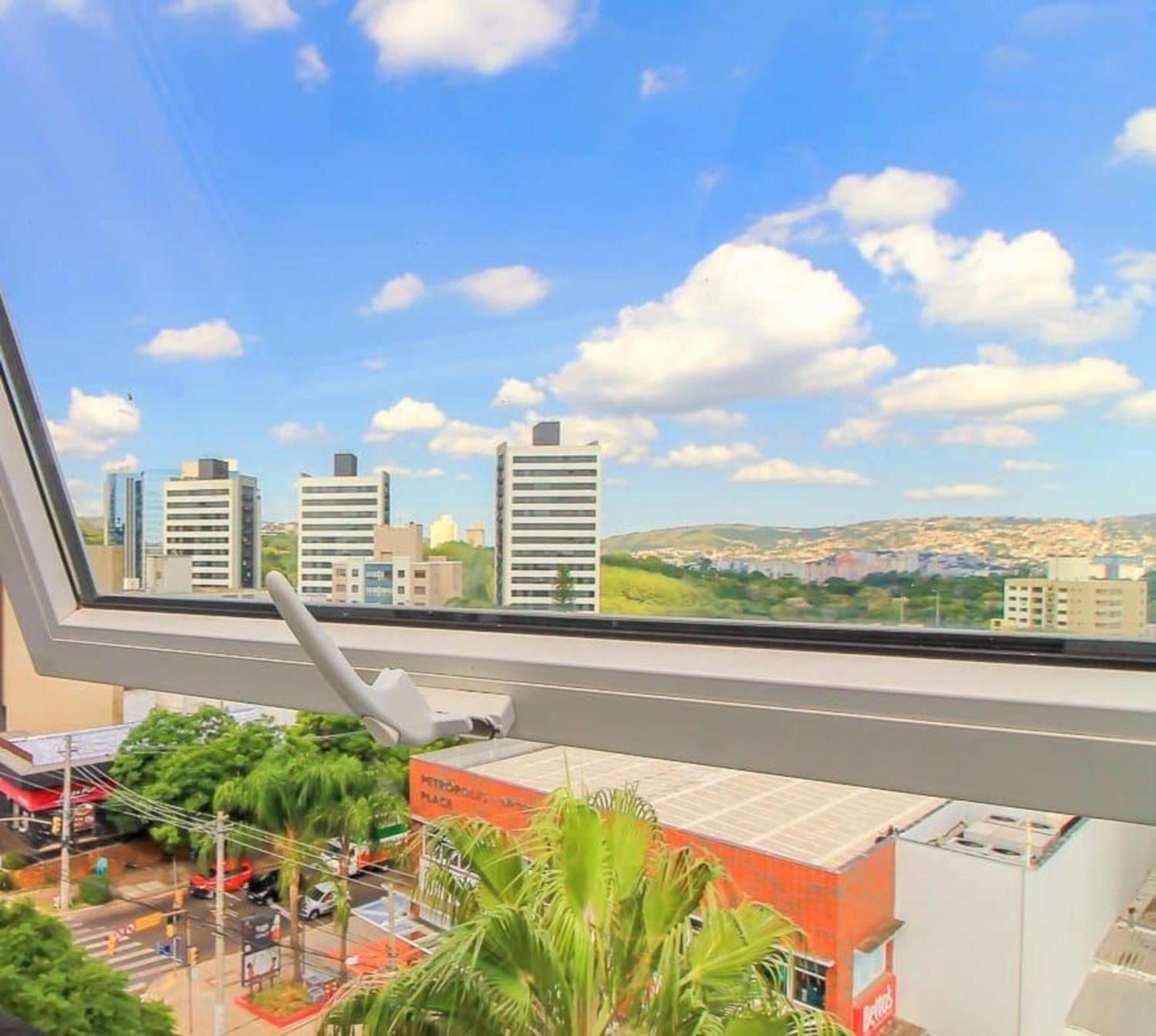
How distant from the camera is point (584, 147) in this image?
3.90ft

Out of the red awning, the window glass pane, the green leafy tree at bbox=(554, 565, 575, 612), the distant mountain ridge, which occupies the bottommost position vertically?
the red awning

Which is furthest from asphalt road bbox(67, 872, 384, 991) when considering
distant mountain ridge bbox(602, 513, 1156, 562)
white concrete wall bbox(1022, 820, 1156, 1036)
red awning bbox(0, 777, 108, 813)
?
white concrete wall bbox(1022, 820, 1156, 1036)

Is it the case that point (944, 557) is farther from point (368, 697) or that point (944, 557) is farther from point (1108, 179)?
point (368, 697)

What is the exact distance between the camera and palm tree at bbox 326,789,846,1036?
0.96 metres

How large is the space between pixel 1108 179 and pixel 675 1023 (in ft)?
3.67

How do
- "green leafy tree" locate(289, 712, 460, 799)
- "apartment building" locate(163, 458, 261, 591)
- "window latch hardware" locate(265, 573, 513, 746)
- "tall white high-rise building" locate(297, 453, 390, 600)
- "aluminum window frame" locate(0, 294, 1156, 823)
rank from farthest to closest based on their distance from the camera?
1. "apartment building" locate(163, 458, 261, 591)
2. "tall white high-rise building" locate(297, 453, 390, 600)
3. "green leafy tree" locate(289, 712, 460, 799)
4. "window latch hardware" locate(265, 573, 513, 746)
5. "aluminum window frame" locate(0, 294, 1156, 823)

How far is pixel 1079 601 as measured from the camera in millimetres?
873

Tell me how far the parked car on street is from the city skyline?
0.70 metres

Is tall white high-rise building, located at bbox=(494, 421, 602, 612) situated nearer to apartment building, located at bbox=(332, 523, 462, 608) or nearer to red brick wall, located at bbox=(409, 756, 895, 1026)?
apartment building, located at bbox=(332, 523, 462, 608)

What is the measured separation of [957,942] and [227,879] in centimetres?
129

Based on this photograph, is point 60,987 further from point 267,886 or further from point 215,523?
point 215,523

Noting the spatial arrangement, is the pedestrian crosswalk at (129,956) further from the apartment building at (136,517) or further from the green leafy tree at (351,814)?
the apartment building at (136,517)

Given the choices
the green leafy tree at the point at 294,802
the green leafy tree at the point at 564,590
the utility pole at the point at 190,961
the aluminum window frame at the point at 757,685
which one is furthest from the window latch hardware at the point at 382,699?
the utility pole at the point at 190,961

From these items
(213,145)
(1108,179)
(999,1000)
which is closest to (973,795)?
(999,1000)
